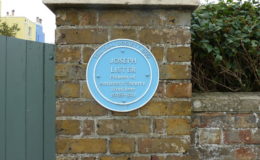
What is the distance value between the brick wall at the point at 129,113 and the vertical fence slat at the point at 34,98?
53 cm

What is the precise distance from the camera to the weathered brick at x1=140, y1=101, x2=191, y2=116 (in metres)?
1.77

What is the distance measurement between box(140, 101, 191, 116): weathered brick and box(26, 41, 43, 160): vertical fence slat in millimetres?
835

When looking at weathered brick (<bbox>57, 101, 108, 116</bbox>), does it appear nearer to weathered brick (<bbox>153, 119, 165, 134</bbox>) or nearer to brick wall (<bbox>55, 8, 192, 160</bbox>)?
brick wall (<bbox>55, 8, 192, 160</bbox>)

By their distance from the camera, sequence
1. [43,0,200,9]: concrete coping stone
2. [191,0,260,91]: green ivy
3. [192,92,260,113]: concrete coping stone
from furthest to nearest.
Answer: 1. [191,0,260,91]: green ivy
2. [192,92,260,113]: concrete coping stone
3. [43,0,200,9]: concrete coping stone

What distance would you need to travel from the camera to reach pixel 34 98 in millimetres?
2227

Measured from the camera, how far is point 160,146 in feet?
5.82

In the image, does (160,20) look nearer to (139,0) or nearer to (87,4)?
(139,0)

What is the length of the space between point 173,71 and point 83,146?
0.63 metres

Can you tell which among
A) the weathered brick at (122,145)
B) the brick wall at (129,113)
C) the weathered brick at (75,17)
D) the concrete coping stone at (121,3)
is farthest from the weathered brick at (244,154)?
the weathered brick at (75,17)

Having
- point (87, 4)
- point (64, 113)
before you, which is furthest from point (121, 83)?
point (87, 4)

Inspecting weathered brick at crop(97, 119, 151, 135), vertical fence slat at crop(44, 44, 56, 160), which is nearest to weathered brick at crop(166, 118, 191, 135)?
weathered brick at crop(97, 119, 151, 135)

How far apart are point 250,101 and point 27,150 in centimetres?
147

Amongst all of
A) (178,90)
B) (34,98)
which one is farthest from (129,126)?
(34,98)

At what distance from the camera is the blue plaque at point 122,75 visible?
5.71ft
